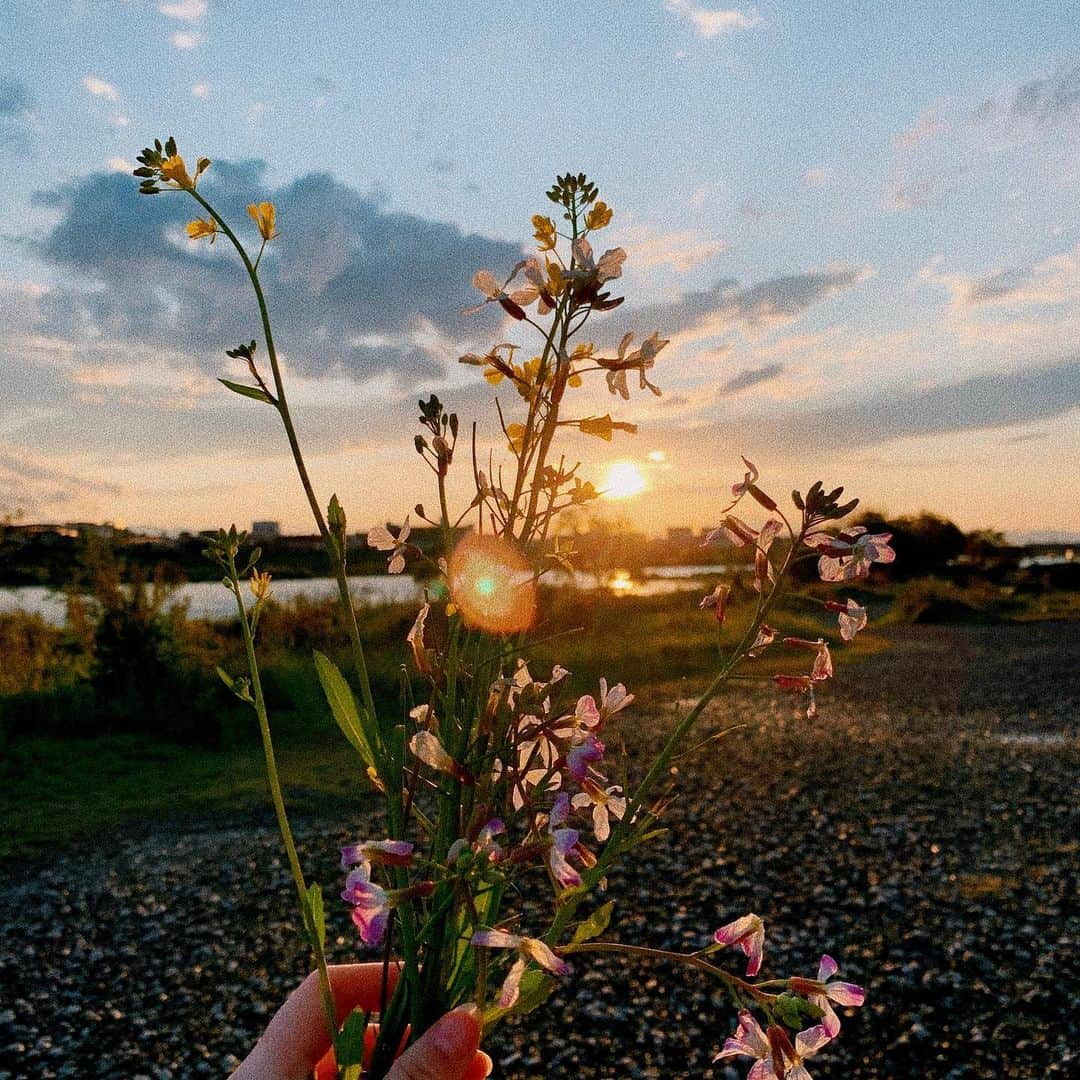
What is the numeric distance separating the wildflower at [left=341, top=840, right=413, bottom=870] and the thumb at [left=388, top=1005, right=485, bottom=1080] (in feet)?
0.81

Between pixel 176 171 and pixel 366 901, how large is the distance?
0.86 m

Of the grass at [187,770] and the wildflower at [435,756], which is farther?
the grass at [187,770]

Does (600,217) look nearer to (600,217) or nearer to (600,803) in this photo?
(600,217)

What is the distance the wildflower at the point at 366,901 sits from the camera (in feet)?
3.31

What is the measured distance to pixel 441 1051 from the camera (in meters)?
1.15

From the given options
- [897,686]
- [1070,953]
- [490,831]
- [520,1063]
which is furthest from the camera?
[897,686]

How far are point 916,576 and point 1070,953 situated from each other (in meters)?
29.9

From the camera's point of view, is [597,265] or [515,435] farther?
[515,435]

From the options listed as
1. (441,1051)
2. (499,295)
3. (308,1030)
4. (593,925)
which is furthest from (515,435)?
(308,1030)

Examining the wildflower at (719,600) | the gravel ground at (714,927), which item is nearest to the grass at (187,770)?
the gravel ground at (714,927)

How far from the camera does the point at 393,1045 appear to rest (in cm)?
124

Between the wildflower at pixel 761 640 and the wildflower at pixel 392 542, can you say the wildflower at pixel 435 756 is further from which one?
the wildflower at pixel 761 640

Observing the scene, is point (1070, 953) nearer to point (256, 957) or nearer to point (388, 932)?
point (256, 957)

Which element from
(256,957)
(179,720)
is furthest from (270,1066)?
(179,720)
